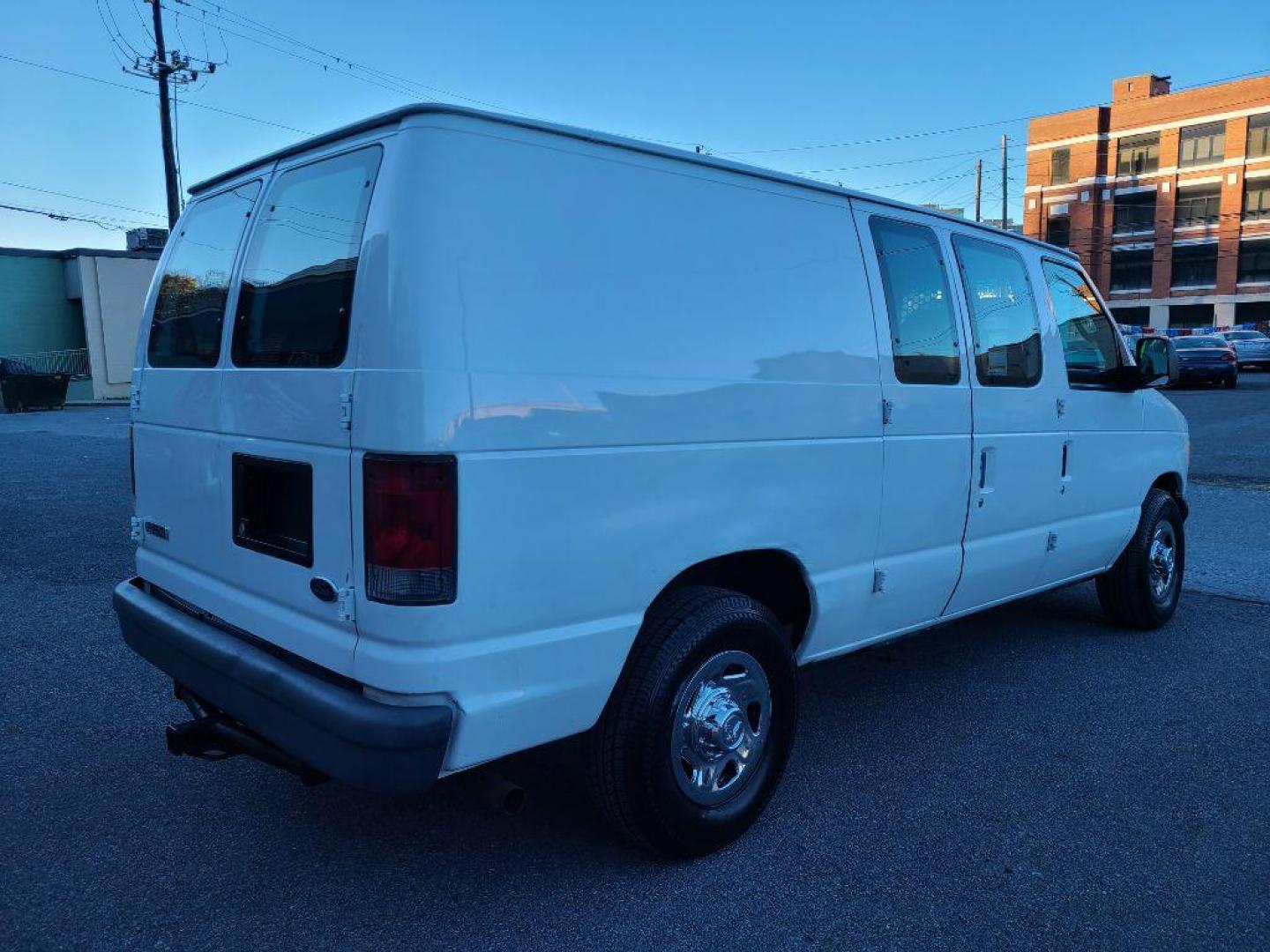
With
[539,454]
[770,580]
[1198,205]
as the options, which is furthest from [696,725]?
[1198,205]

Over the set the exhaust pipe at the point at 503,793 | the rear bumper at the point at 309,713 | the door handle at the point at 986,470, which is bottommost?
Result: the exhaust pipe at the point at 503,793

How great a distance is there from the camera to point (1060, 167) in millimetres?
67688

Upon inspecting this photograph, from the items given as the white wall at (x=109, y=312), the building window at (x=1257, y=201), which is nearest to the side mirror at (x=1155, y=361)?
the white wall at (x=109, y=312)

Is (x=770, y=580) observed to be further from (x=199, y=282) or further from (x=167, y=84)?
(x=167, y=84)

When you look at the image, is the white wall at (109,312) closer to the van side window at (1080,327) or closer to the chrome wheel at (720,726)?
the van side window at (1080,327)

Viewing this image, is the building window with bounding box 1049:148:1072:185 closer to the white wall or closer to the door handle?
the white wall

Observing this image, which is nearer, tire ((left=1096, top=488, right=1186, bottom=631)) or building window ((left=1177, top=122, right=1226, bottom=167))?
tire ((left=1096, top=488, right=1186, bottom=631))

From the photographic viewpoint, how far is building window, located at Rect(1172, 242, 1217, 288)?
6059 cm

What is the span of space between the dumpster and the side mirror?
1115 inches

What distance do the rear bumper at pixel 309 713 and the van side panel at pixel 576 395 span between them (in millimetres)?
79

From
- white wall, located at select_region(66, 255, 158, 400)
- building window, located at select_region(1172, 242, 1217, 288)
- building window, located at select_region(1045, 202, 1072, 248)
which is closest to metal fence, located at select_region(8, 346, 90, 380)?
white wall, located at select_region(66, 255, 158, 400)

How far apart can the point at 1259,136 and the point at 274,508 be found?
70587mm

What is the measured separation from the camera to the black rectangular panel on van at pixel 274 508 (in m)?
2.69

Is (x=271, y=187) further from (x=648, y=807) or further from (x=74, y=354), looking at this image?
(x=74, y=354)
